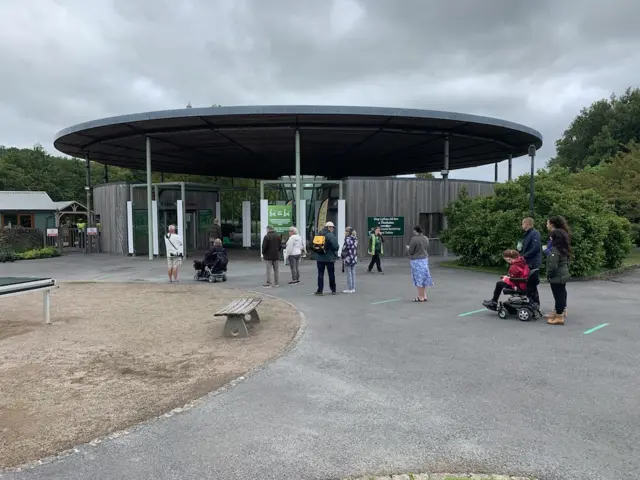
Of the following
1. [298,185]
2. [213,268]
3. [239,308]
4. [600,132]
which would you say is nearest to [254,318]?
[239,308]

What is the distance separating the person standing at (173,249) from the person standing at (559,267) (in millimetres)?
8993

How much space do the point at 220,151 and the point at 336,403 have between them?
22.3 metres

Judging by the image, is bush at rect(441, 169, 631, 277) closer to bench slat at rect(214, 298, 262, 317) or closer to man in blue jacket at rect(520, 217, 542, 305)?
man in blue jacket at rect(520, 217, 542, 305)

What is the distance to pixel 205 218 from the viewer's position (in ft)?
87.9

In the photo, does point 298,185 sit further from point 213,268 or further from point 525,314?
point 525,314

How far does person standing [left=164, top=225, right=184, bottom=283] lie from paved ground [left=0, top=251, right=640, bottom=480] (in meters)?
6.49

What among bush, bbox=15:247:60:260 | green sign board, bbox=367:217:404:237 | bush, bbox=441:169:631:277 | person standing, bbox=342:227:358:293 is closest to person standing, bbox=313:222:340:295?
person standing, bbox=342:227:358:293

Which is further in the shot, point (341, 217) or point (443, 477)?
point (341, 217)

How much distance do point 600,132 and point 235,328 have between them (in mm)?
49315

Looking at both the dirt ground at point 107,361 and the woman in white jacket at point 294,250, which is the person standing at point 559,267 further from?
the woman in white jacket at point 294,250

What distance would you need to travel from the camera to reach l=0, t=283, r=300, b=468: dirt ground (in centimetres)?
405

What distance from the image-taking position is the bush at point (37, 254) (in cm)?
2075

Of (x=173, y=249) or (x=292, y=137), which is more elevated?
(x=292, y=137)

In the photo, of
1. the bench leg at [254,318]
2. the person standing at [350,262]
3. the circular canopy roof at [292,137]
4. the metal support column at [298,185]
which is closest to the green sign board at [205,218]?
the circular canopy roof at [292,137]
